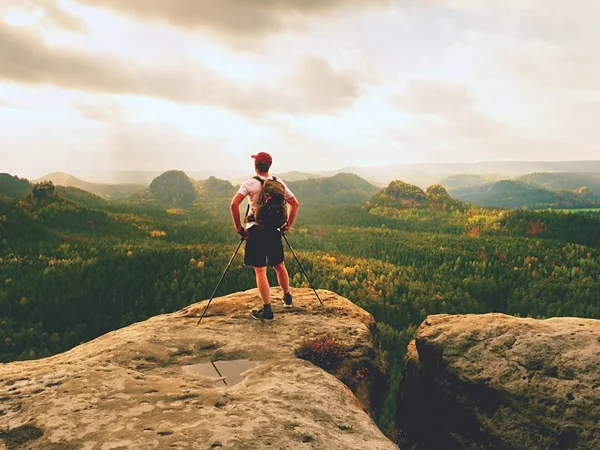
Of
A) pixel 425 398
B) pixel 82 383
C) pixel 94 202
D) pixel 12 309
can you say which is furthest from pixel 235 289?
pixel 94 202

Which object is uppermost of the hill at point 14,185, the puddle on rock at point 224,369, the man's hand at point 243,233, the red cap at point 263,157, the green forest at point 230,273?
the hill at point 14,185

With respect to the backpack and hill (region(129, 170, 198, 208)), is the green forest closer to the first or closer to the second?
the backpack

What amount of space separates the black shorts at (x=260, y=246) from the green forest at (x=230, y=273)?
4.81m

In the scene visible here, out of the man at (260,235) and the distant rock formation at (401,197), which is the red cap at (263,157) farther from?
the distant rock formation at (401,197)

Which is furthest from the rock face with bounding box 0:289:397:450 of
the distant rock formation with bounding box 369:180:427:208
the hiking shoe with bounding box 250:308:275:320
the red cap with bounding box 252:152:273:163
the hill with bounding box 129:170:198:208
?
the hill with bounding box 129:170:198:208

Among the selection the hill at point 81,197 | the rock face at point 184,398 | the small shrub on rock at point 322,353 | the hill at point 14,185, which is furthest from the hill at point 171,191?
the small shrub on rock at point 322,353

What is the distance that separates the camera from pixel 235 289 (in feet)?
88.0

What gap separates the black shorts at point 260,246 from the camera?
27.6 feet

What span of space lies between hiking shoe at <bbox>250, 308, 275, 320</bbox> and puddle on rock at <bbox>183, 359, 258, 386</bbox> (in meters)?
2.09

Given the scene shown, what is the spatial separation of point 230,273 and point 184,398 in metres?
24.5

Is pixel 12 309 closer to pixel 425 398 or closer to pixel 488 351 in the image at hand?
pixel 425 398

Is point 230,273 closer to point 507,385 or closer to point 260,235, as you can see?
point 260,235

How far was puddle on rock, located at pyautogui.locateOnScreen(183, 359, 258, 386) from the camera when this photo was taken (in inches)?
245

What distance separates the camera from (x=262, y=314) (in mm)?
9094
